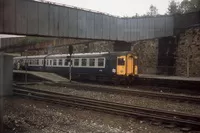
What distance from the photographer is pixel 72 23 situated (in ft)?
69.8

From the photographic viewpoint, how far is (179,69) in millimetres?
27859

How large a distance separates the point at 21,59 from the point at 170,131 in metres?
33.4

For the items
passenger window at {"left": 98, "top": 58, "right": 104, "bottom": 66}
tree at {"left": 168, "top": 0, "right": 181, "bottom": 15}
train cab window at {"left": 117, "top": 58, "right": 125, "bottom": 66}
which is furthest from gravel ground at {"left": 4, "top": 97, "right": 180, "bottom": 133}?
tree at {"left": 168, "top": 0, "right": 181, "bottom": 15}

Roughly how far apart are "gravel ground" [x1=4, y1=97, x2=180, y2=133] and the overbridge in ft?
25.8

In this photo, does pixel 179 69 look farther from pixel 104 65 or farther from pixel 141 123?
pixel 141 123

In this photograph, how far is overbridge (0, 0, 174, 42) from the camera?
56.9 feet

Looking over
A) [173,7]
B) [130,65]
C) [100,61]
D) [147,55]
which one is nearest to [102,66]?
[100,61]

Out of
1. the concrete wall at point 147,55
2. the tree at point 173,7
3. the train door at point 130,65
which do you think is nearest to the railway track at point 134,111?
the train door at point 130,65

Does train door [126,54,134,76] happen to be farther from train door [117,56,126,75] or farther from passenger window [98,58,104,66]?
passenger window [98,58,104,66]

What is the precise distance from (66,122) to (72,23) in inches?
531

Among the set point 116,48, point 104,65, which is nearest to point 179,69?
point 116,48

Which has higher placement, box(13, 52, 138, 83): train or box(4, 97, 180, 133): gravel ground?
box(13, 52, 138, 83): train

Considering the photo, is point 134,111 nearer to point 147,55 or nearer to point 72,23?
point 72,23

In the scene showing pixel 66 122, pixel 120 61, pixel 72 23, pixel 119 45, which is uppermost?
pixel 72 23
